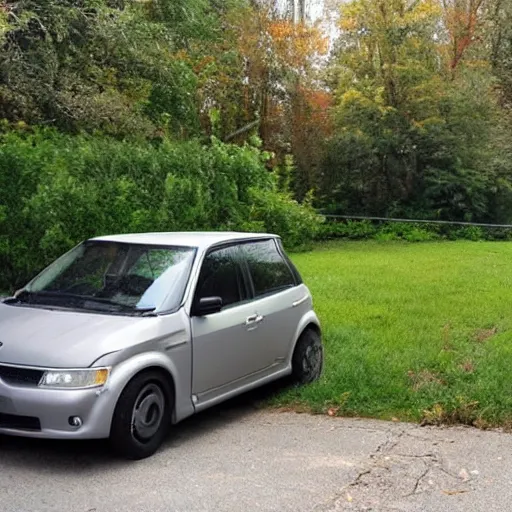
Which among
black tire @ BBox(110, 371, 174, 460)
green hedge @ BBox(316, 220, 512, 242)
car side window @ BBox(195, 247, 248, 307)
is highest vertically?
car side window @ BBox(195, 247, 248, 307)

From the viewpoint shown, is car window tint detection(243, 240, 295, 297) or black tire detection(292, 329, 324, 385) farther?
black tire detection(292, 329, 324, 385)

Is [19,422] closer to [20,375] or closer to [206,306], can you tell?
[20,375]

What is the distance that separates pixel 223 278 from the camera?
6398 mm

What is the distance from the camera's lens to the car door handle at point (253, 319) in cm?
637

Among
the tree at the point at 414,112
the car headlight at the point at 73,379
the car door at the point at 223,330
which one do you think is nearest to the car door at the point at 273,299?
the car door at the point at 223,330

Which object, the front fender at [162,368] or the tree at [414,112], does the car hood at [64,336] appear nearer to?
the front fender at [162,368]

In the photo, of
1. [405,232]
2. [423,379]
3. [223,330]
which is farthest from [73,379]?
[405,232]

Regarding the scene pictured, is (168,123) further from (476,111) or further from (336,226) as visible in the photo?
(476,111)

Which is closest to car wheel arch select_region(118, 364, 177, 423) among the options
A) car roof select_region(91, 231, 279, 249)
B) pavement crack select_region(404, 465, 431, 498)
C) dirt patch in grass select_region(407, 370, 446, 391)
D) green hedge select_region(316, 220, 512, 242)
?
car roof select_region(91, 231, 279, 249)

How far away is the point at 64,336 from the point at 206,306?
119 centimetres

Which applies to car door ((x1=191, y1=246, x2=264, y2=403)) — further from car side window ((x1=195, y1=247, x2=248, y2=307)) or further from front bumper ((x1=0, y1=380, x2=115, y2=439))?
front bumper ((x1=0, y1=380, x2=115, y2=439))

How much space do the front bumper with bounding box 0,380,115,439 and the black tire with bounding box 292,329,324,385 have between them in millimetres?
2666

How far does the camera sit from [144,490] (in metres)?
4.65

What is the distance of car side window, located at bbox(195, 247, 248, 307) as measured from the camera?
20.1ft
